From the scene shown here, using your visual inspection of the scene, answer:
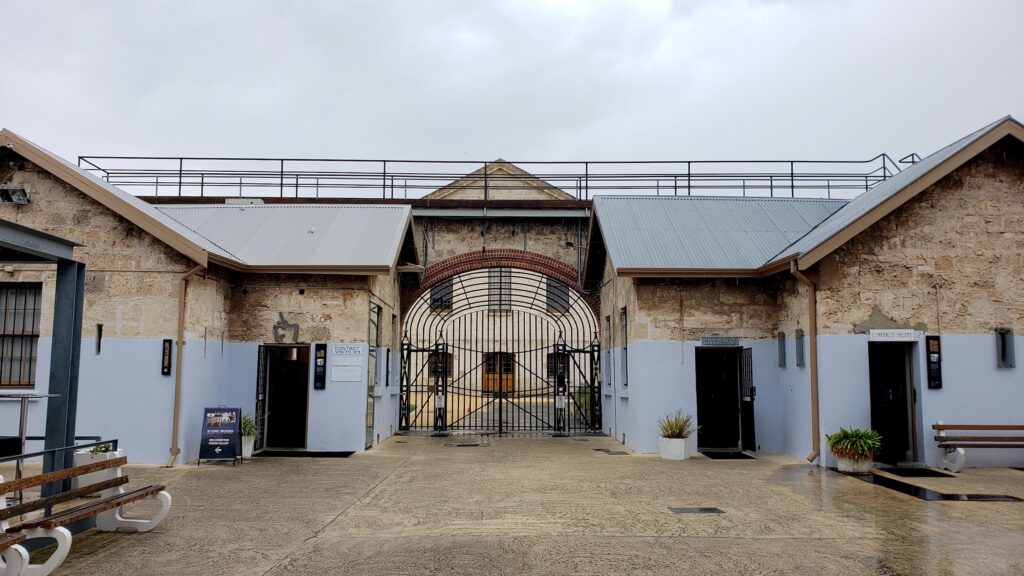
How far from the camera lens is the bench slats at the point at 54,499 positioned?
18.1ft

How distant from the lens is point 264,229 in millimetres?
16172

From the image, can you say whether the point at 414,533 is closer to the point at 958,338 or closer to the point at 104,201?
the point at 104,201

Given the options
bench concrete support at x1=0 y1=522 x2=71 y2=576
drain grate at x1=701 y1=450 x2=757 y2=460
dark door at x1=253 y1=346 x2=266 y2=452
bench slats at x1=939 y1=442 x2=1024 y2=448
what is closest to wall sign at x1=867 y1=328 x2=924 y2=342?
bench slats at x1=939 y1=442 x2=1024 y2=448

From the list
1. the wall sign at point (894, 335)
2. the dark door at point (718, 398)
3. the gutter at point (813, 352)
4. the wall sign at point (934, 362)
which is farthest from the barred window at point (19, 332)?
the wall sign at point (934, 362)

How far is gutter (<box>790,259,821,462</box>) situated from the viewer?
12000 millimetres

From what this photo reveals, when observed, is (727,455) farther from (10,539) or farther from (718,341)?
(10,539)

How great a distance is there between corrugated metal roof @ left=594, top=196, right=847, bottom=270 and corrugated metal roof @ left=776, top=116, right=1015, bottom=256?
0.86m

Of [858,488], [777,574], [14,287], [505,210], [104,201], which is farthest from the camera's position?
[505,210]

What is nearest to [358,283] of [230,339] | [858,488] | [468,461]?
[230,339]

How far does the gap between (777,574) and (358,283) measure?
392 inches

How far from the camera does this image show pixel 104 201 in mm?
12039

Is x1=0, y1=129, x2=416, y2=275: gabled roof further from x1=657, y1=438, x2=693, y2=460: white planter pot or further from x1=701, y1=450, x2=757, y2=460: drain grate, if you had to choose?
x1=701, y1=450, x2=757, y2=460: drain grate

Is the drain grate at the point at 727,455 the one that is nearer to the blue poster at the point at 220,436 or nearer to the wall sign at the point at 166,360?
the blue poster at the point at 220,436

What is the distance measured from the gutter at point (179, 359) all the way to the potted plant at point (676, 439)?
8.19 m
